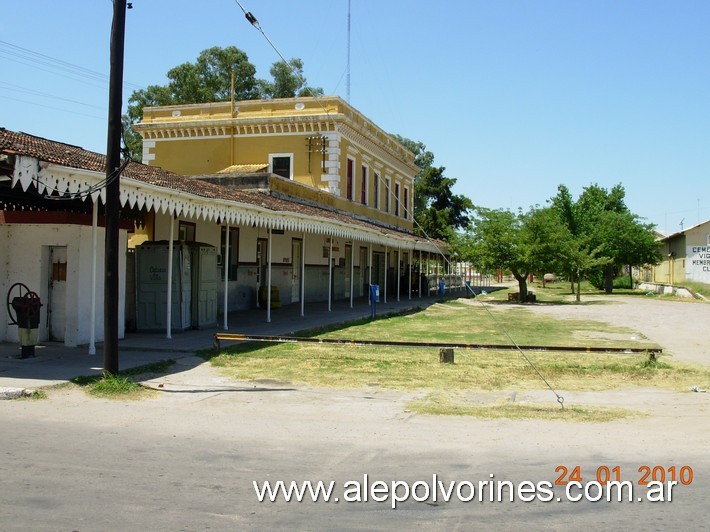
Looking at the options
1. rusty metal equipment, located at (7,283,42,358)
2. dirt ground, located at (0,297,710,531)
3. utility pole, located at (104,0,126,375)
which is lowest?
dirt ground, located at (0,297,710,531)

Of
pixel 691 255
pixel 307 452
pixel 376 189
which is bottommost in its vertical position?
pixel 307 452

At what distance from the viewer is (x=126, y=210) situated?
49.2 ft

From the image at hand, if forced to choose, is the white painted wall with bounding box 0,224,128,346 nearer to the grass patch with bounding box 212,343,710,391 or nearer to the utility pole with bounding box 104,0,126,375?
the grass patch with bounding box 212,343,710,391

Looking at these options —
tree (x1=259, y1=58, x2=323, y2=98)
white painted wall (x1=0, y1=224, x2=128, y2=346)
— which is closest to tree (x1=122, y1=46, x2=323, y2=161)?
tree (x1=259, y1=58, x2=323, y2=98)

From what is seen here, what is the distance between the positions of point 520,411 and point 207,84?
5163 cm

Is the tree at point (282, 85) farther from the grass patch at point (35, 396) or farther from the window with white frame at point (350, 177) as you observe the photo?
the grass patch at point (35, 396)

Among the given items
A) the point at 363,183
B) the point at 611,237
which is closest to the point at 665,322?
the point at 363,183

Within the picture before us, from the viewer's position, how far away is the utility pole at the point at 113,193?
366 inches

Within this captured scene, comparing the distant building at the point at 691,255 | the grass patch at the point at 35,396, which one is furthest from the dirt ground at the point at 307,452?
the distant building at the point at 691,255

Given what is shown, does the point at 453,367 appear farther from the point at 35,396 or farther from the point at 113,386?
the point at 35,396

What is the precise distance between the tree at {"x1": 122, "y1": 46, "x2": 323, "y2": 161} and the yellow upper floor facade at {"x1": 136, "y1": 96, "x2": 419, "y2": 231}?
63.7ft

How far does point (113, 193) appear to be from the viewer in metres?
9.52

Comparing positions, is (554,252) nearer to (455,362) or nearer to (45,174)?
(455,362)

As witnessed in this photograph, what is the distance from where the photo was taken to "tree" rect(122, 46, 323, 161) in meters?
53.6
